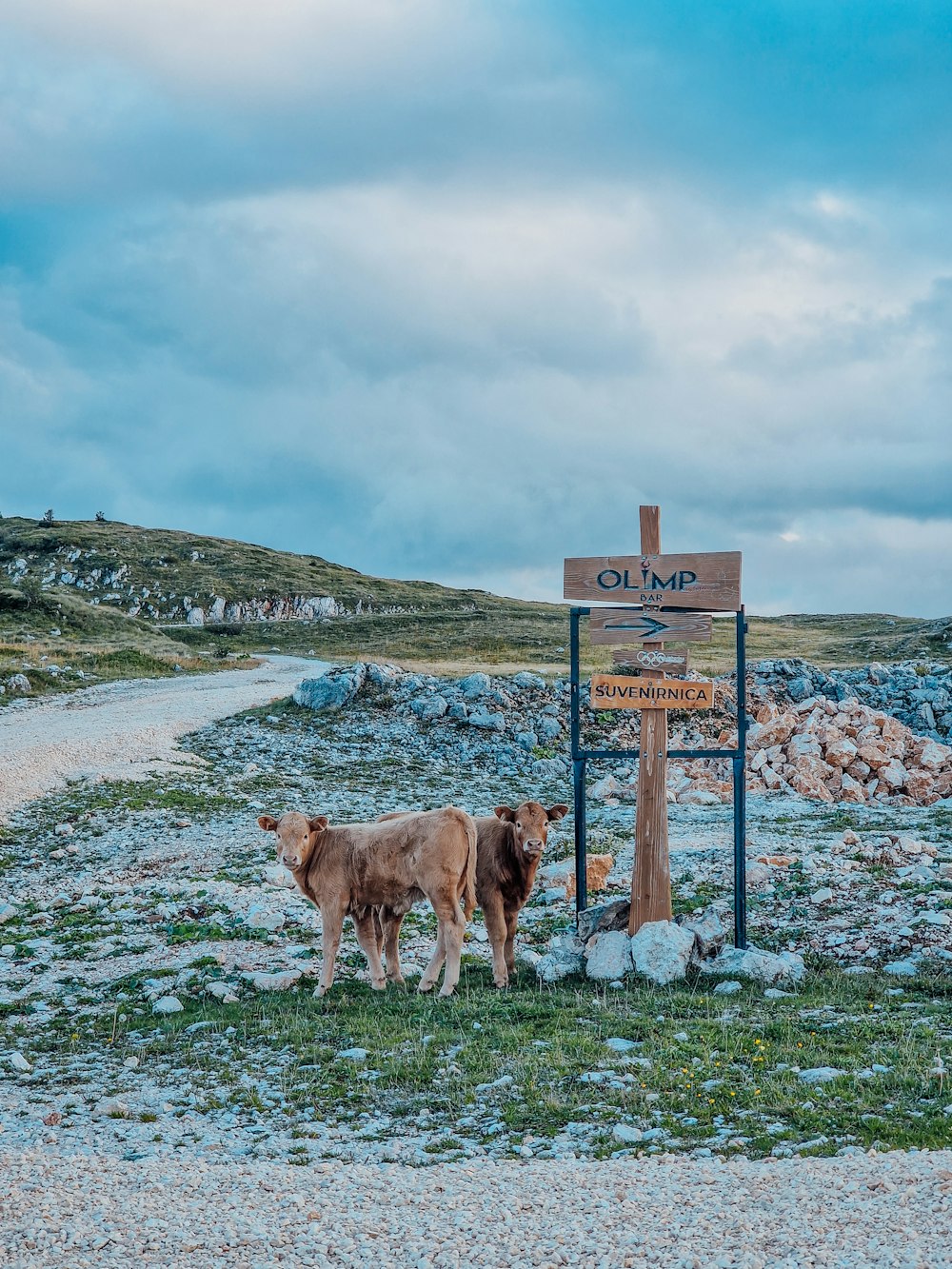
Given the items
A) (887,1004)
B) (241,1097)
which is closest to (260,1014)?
(241,1097)

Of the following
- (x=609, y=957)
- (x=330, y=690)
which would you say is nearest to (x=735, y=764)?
(x=609, y=957)

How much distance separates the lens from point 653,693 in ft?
47.3

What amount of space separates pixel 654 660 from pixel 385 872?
4500 mm

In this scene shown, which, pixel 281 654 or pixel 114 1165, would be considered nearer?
pixel 114 1165

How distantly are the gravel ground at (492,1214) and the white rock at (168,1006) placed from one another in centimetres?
456

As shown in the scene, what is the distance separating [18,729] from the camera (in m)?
34.6

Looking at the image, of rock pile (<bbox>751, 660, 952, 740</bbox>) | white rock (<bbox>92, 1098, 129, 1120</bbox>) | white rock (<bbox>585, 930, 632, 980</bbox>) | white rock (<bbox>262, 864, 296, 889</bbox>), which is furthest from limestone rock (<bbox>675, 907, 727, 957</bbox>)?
rock pile (<bbox>751, 660, 952, 740</bbox>)

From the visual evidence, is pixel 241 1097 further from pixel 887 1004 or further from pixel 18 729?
pixel 18 729

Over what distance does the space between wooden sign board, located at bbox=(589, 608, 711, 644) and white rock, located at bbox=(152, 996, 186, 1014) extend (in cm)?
693

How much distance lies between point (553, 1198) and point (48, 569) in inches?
4663

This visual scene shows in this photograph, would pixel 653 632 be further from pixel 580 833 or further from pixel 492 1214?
pixel 492 1214

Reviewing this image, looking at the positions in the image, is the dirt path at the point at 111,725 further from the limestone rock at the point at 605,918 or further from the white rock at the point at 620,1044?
the white rock at the point at 620,1044

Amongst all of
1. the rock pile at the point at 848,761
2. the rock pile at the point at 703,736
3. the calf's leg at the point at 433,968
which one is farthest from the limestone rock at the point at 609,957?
the rock pile at the point at 848,761

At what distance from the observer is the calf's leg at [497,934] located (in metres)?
13.1
